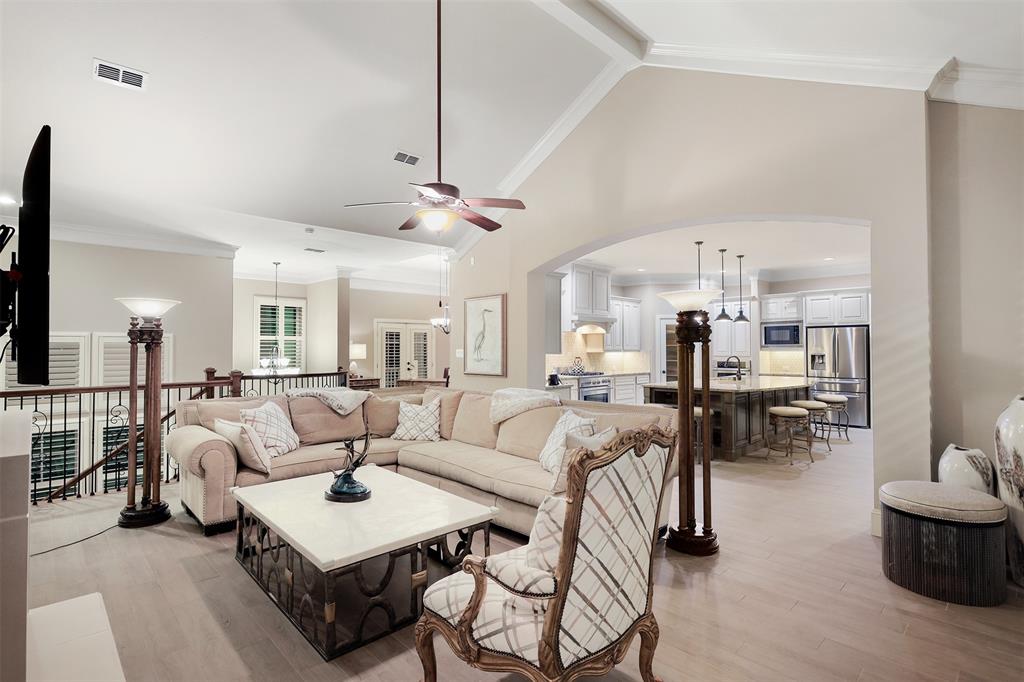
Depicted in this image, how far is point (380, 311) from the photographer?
1088 centimetres

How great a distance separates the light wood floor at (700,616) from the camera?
82.7 inches

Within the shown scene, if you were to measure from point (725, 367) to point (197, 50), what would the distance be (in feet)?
30.6

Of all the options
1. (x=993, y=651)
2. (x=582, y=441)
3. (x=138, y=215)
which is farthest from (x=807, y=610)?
(x=138, y=215)

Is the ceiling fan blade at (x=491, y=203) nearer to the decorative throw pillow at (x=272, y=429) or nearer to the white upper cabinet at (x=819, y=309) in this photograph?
the decorative throw pillow at (x=272, y=429)

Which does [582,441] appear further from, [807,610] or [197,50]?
[197,50]

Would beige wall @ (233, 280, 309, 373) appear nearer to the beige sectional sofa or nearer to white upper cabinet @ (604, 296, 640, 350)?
the beige sectional sofa

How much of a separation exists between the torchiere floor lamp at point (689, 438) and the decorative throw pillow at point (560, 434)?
0.62m

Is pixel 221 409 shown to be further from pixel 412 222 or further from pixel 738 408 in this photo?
pixel 738 408

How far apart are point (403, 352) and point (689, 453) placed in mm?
8672

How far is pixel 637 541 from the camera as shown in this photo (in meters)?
1.76

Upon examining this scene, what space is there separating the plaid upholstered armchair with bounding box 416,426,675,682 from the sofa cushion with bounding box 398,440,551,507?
4.64 ft

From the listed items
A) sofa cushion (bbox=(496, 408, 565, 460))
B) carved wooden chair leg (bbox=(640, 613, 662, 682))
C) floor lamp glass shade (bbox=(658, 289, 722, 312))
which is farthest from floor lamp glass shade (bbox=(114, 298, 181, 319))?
carved wooden chair leg (bbox=(640, 613, 662, 682))

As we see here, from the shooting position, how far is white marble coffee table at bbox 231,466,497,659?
88.4 inches

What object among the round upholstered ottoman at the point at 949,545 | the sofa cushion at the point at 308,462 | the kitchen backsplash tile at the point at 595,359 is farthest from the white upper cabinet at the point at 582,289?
the round upholstered ottoman at the point at 949,545
